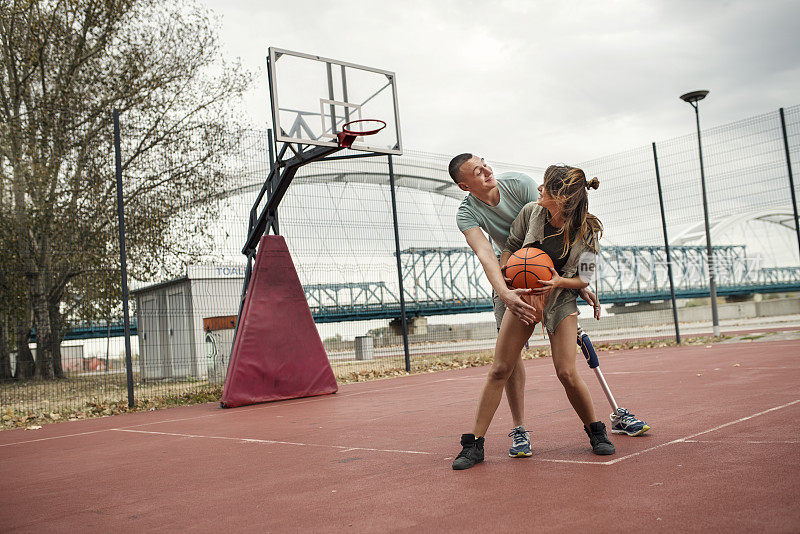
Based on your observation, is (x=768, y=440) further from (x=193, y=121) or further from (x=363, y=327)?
(x=193, y=121)

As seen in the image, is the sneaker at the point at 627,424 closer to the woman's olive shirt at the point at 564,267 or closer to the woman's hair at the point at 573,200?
the woman's olive shirt at the point at 564,267

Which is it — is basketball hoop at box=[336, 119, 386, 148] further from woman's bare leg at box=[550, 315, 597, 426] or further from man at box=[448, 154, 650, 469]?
woman's bare leg at box=[550, 315, 597, 426]

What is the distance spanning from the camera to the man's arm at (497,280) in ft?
10.2

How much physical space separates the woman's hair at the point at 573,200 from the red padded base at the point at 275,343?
19.2ft

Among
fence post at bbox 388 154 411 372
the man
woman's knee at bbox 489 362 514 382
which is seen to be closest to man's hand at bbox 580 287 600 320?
the man

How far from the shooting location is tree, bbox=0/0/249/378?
33.1 ft

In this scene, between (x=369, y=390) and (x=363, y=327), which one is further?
(x=363, y=327)

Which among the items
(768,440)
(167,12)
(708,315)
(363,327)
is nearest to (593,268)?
(768,440)

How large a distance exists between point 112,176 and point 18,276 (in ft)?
6.79

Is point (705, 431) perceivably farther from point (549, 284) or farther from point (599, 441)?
point (549, 284)

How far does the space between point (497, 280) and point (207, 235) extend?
8640 millimetres

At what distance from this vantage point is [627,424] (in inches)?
154

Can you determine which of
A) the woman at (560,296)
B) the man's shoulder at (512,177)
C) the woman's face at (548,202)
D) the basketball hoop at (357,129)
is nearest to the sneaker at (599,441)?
the woman at (560,296)

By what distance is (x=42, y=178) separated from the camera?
1305 centimetres
